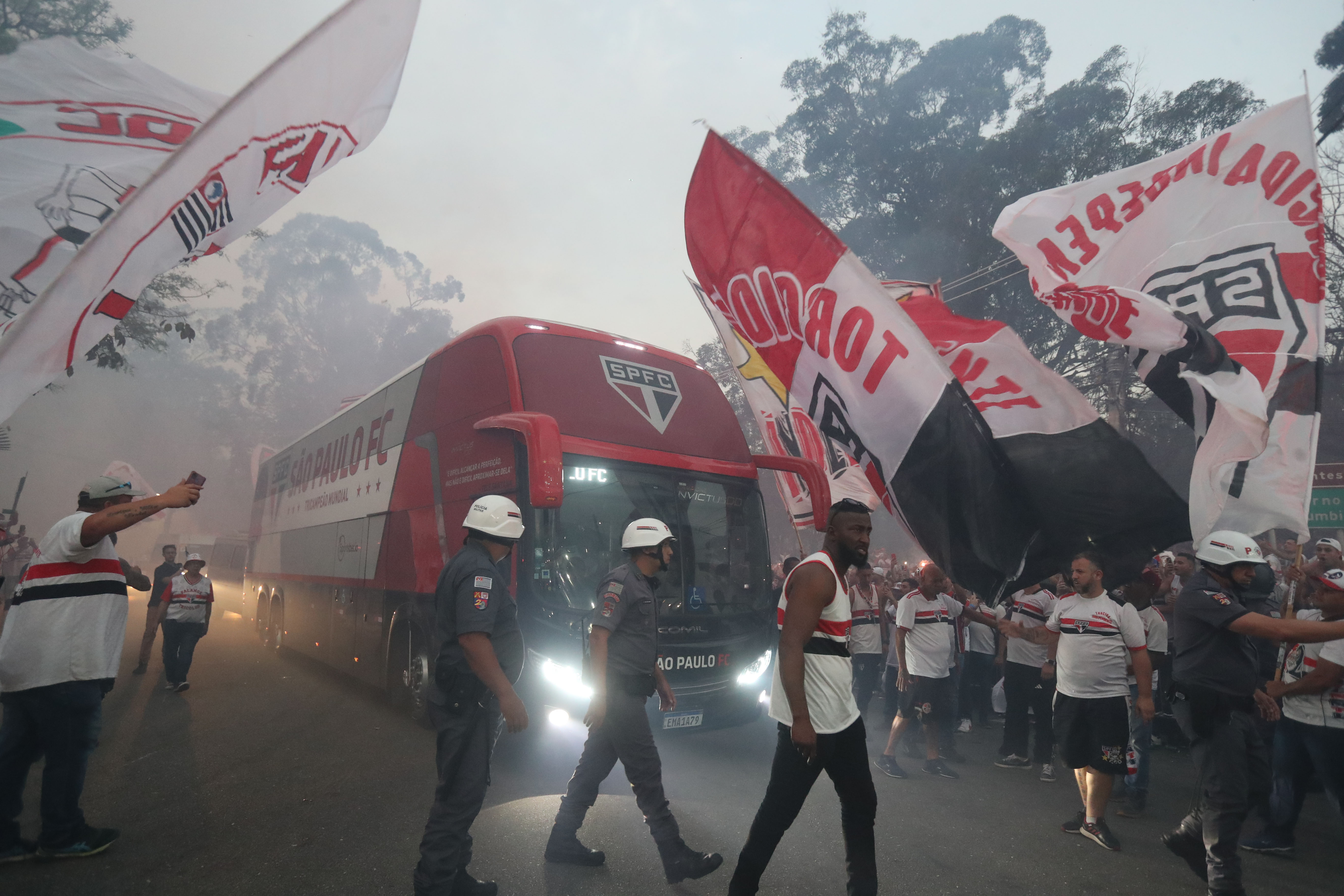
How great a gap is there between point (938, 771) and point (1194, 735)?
2.72 m

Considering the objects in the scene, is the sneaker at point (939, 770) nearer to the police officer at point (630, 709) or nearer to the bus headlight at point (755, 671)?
the bus headlight at point (755, 671)

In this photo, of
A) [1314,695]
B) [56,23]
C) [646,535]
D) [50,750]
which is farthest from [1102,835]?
[56,23]

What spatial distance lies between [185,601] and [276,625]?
388 centimetres

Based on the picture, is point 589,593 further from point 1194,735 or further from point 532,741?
point 1194,735

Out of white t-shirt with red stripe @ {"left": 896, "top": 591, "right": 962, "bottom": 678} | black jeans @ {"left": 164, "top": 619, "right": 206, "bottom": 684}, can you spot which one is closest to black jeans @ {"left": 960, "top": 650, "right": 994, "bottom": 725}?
white t-shirt with red stripe @ {"left": 896, "top": 591, "right": 962, "bottom": 678}

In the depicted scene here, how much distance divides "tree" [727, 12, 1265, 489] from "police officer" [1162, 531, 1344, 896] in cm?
1580

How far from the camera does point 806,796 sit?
3139mm

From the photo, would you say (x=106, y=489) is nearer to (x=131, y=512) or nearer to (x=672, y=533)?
(x=131, y=512)

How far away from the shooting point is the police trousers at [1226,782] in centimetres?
367

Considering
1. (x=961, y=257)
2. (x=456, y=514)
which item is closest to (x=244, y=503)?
(x=961, y=257)

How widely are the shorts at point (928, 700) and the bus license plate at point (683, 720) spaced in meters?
2.06

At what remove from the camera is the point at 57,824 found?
12.6 feet

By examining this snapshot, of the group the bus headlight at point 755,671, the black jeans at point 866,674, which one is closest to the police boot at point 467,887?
the bus headlight at point 755,671

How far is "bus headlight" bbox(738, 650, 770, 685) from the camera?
Answer: 6039 millimetres
